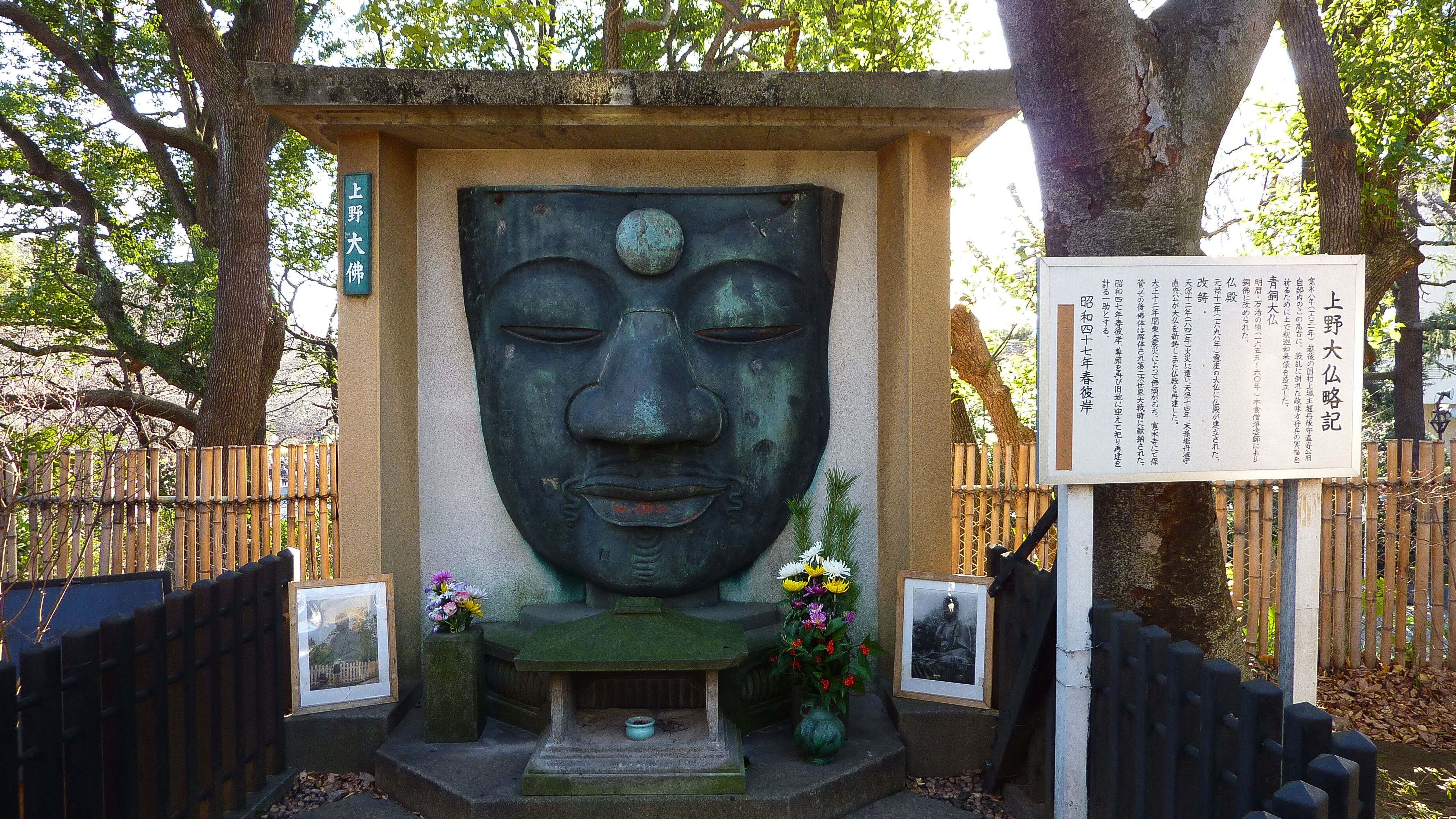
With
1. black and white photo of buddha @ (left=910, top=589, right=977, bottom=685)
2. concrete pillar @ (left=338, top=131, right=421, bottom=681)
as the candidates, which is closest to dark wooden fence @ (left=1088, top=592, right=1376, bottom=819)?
black and white photo of buddha @ (left=910, top=589, right=977, bottom=685)

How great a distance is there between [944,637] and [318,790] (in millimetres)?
2969

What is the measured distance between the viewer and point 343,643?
13.9ft

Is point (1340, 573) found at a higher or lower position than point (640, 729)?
higher

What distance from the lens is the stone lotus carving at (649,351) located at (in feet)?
14.1

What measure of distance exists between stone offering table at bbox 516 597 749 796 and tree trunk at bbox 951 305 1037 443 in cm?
576

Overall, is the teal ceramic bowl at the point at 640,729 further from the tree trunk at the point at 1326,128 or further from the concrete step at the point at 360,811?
the tree trunk at the point at 1326,128

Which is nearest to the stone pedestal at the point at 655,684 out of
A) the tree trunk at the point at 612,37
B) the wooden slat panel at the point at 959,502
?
the wooden slat panel at the point at 959,502

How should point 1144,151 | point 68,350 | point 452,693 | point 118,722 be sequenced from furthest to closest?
point 68,350 → point 452,693 → point 1144,151 → point 118,722

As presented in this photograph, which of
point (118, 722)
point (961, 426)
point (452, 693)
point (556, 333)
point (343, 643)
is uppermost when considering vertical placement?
point (556, 333)

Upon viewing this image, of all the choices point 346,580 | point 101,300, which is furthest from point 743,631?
point 101,300

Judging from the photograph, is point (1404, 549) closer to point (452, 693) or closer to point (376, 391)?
point (452, 693)

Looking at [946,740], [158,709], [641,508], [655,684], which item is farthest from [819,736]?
[158,709]

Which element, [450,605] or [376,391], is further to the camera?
[376,391]

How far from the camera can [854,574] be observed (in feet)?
15.4
